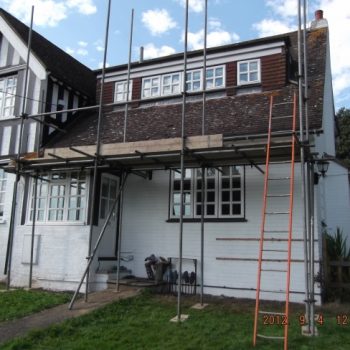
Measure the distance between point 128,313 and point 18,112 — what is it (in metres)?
8.41

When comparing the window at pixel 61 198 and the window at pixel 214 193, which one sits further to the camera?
the window at pixel 61 198

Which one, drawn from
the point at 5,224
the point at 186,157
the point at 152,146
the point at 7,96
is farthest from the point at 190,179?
the point at 7,96

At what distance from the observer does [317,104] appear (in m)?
11.5

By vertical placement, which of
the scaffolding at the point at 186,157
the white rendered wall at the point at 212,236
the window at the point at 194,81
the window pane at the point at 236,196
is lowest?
the white rendered wall at the point at 212,236

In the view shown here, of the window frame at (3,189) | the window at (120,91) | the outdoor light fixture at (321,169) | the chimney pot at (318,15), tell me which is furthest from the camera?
the chimney pot at (318,15)

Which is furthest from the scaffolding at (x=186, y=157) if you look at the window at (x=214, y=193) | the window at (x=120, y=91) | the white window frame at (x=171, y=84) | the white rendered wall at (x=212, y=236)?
the window at (x=120, y=91)

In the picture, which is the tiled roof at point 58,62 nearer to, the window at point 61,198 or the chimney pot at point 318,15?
the window at point 61,198

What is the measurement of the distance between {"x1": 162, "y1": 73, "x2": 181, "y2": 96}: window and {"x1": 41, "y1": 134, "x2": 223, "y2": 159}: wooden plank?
4.93 meters

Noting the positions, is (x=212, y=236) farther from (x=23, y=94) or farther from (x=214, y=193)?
(x=23, y=94)

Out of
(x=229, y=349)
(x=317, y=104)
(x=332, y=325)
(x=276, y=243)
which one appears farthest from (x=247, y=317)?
(x=317, y=104)

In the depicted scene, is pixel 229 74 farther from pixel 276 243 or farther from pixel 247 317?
pixel 247 317

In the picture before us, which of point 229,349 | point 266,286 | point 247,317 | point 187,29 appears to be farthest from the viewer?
point 266,286

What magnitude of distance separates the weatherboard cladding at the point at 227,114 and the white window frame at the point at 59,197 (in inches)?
51.9

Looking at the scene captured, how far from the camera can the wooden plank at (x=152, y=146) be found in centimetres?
936
